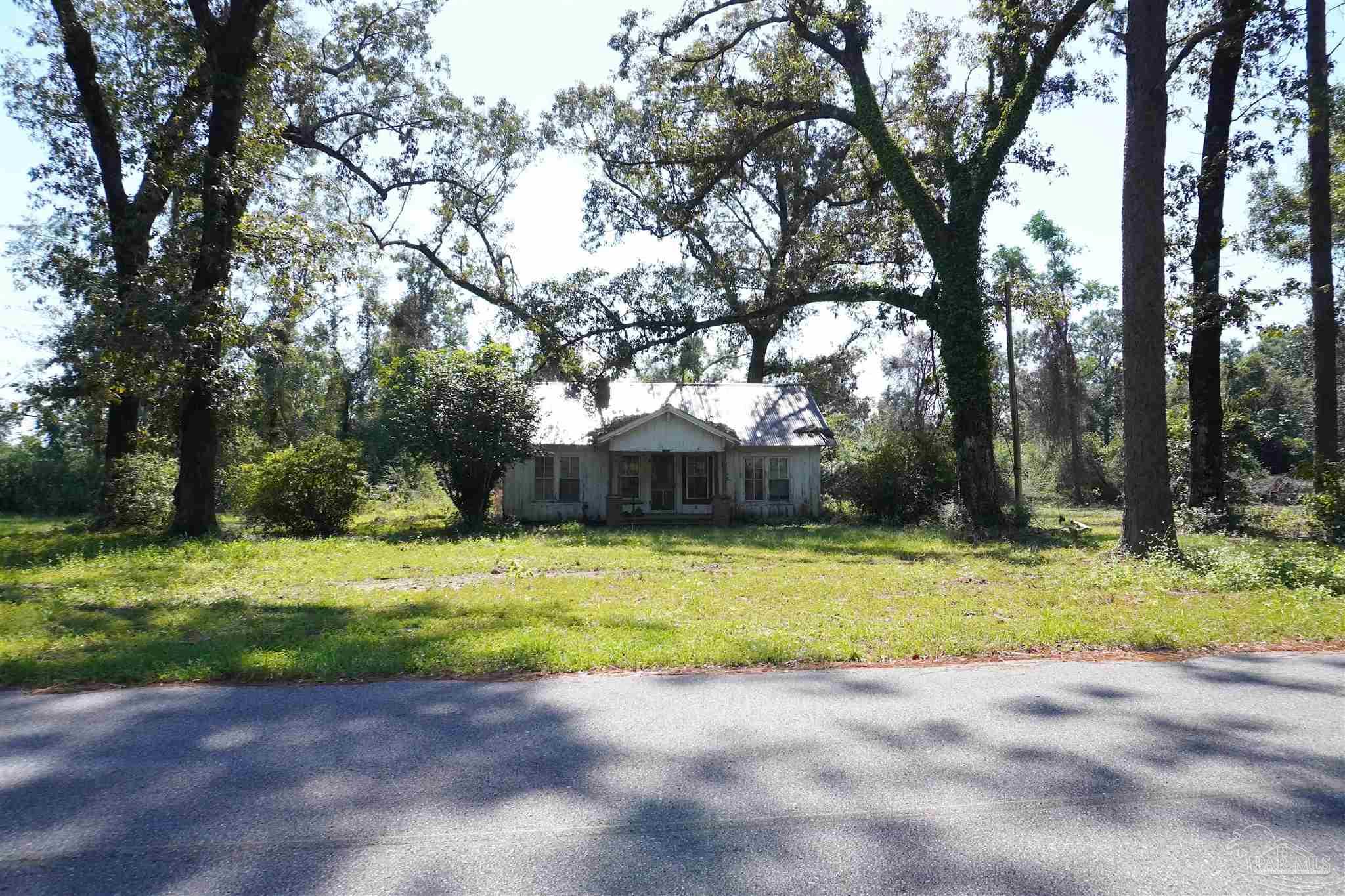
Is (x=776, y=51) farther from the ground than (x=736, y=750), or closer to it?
farther from the ground

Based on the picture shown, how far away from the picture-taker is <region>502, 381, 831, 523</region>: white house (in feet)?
78.8

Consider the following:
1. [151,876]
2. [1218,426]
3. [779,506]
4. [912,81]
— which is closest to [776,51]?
[912,81]

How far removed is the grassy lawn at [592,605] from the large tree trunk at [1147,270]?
4.11ft

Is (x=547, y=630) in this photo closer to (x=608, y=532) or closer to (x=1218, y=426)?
(x=608, y=532)

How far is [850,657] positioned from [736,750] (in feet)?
8.16

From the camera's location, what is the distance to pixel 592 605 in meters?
9.43

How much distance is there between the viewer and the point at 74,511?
29.6 m

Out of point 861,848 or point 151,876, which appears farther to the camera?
point 861,848

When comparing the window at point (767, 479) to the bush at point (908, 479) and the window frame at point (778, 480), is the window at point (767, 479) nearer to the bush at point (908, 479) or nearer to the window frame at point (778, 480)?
the window frame at point (778, 480)

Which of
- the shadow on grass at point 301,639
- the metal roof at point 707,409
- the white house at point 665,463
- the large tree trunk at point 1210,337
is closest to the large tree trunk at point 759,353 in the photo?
the metal roof at point 707,409

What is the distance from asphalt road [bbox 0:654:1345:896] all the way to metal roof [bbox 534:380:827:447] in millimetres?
18769

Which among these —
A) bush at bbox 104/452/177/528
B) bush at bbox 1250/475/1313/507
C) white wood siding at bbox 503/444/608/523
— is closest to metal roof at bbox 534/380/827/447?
white wood siding at bbox 503/444/608/523

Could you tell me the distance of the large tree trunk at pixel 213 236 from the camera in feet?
51.8

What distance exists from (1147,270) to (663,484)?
15.3 metres
